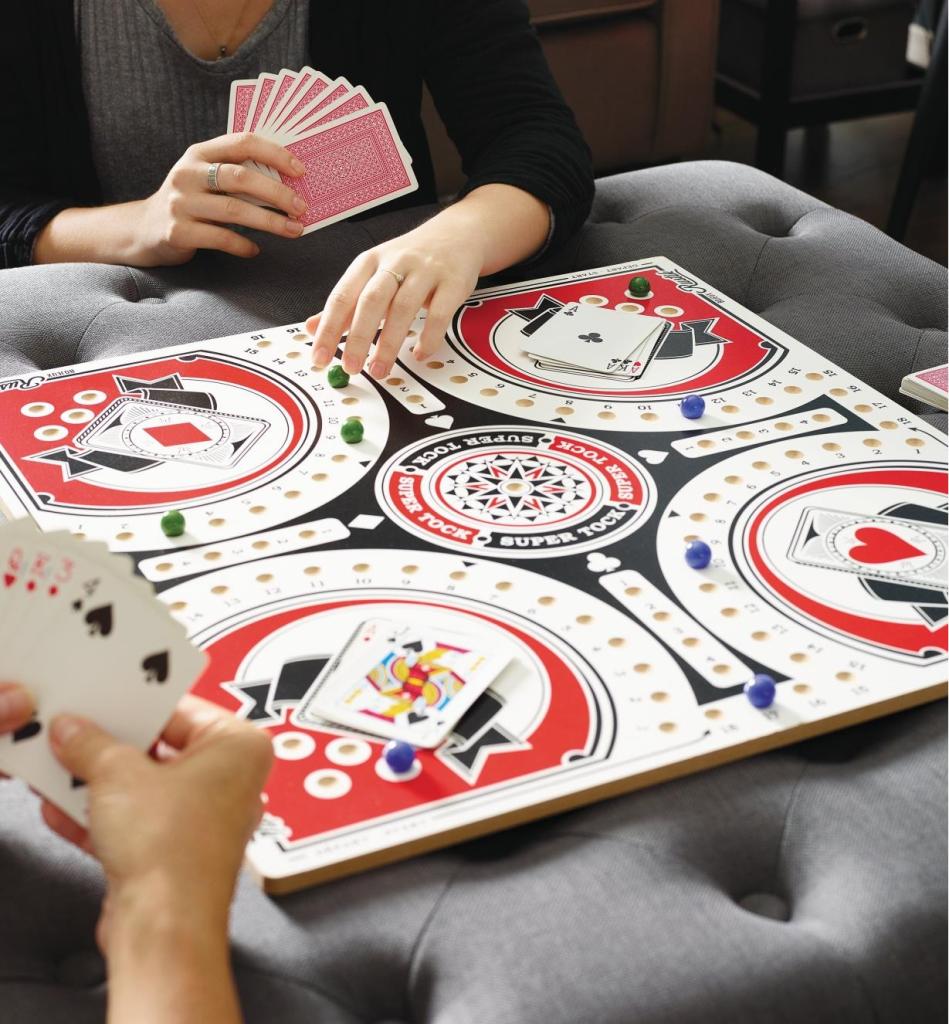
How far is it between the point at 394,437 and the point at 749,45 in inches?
91.8

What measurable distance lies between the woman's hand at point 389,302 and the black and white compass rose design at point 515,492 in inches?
5.3

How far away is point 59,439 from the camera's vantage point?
1004 mm

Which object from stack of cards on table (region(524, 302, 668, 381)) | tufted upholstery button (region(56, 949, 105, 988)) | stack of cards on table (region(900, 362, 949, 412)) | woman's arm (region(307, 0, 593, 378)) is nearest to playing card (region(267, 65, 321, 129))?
woman's arm (region(307, 0, 593, 378))

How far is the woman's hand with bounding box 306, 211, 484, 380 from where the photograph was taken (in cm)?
110

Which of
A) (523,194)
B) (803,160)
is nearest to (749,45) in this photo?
(803,160)

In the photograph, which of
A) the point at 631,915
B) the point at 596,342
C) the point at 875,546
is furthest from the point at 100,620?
the point at 596,342

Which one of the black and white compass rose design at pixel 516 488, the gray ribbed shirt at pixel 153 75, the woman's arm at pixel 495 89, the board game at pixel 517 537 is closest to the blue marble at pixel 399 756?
the board game at pixel 517 537

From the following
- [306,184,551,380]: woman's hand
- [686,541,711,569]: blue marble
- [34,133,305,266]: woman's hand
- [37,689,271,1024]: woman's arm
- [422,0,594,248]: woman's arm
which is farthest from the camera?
[422,0,594,248]: woman's arm

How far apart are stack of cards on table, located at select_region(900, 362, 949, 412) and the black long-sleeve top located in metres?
0.45

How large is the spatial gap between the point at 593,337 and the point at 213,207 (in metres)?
0.42

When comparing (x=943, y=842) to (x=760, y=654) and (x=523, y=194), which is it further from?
(x=523, y=194)

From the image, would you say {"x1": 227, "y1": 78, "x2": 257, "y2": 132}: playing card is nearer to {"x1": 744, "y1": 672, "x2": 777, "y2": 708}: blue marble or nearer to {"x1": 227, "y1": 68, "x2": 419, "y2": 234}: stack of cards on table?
{"x1": 227, "y1": 68, "x2": 419, "y2": 234}: stack of cards on table

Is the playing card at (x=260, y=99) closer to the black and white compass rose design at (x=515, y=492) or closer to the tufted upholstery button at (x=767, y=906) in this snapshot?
the black and white compass rose design at (x=515, y=492)

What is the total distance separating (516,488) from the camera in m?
0.94
